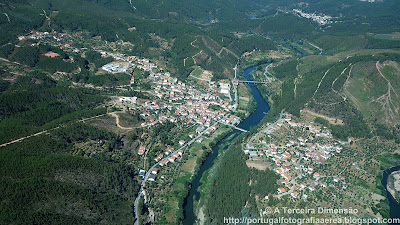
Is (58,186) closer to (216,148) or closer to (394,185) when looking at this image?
(216,148)

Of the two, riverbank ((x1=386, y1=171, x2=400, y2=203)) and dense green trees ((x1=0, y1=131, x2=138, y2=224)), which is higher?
dense green trees ((x1=0, y1=131, x2=138, y2=224))

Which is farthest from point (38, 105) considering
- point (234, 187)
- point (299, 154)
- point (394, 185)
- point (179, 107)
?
point (394, 185)

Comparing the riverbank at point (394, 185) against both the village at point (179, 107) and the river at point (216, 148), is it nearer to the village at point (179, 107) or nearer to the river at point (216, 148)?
the river at point (216, 148)

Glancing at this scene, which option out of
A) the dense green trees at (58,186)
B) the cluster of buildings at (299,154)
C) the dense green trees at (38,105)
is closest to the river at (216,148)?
the cluster of buildings at (299,154)

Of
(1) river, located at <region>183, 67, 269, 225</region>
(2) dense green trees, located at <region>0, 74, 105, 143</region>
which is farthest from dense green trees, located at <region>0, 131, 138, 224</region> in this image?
(1) river, located at <region>183, 67, 269, 225</region>

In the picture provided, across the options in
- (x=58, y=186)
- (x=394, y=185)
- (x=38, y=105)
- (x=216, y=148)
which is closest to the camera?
(x=58, y=186)

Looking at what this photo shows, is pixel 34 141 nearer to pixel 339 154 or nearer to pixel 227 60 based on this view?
pixel 339 154

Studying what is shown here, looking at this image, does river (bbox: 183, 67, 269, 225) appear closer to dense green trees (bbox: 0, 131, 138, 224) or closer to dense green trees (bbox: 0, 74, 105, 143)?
dense green trees (bbox: 0, 131, 138, 224)
